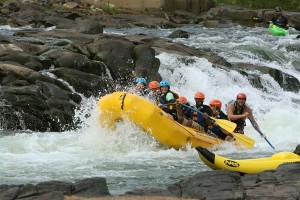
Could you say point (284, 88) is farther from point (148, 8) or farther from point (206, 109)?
point (148, 8)

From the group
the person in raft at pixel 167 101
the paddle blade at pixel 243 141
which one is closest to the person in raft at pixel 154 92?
the person in raft at pixel 167 101

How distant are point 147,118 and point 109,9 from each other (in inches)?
895

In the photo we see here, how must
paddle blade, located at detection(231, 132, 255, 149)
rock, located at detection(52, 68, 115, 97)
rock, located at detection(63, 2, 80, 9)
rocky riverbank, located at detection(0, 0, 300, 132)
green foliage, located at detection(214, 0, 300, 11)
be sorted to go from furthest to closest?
green foliage, located at detection(214, 0, 300, 11)
rock, located at detection(63, 2, 80, 9)
rock, located at detection(52, 68, 115, 97)
rocky riverbank, located at detection(0, 0, 300, 132)
paddle blade, located at detection(231, 132, 255, 149)

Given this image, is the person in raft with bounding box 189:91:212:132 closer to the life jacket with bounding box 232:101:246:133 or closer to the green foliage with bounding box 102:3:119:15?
the life jacket with bounding box 232:101:246:133

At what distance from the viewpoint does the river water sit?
8.61 meters

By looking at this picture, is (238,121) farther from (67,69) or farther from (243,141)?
(67,69)

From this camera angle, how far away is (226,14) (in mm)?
32969

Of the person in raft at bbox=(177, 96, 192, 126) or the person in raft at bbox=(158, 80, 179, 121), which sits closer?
the person in raft at bbox=(158, 80, 179, 121)

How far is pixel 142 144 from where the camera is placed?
1044 cm

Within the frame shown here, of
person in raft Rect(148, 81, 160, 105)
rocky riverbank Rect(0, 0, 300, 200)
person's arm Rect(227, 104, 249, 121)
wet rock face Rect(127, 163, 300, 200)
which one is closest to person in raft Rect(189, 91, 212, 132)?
person's arm Rect(227, 104, 249, 121)

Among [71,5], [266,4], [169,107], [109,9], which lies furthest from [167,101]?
[266,4]

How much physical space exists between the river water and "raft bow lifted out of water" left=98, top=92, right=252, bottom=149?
0.17 m

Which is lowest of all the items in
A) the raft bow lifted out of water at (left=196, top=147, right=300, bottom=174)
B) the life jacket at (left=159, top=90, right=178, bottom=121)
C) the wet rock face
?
the life jacket at (left=159, top=90, right=178, bottom=121)

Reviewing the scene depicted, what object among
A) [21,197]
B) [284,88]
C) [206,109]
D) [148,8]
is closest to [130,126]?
[206,109]
